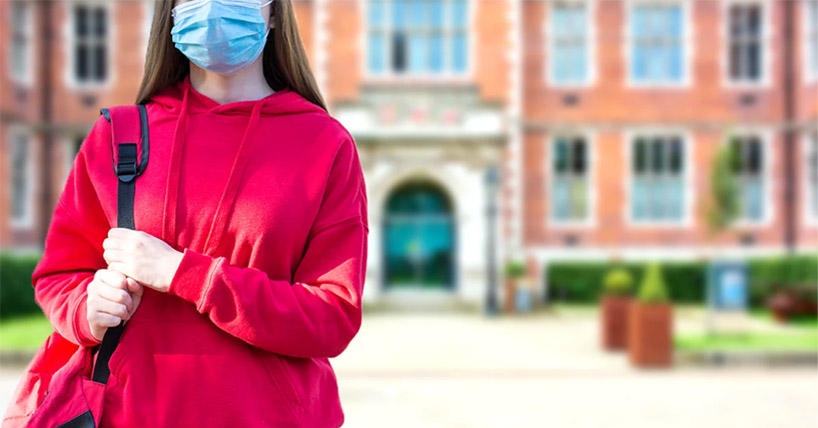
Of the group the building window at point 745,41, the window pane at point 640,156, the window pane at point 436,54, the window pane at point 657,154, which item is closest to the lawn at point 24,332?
the window pane at point 436,54

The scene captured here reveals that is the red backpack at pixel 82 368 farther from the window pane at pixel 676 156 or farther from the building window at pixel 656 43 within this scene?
the window pane at pixel 676 156

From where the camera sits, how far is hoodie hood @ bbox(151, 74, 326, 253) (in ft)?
4.86

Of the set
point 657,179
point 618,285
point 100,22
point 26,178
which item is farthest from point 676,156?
point 26,178

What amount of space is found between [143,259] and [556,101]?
55.8 ft

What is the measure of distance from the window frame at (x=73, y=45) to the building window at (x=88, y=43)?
0.11 feet

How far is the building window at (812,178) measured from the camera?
17.0 meters

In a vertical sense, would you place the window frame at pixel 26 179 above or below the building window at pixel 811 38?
below

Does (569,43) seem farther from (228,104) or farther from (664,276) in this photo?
(228,104)

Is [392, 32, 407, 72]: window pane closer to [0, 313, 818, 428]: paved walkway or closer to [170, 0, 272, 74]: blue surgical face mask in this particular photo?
[0, 313, 818, 428]: paved walkway

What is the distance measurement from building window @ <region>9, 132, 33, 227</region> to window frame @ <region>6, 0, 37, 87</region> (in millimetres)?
1257

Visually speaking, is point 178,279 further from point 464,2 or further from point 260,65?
point 464,2

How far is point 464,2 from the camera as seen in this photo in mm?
16578

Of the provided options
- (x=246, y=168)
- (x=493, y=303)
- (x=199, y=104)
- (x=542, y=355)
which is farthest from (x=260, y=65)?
(x=493, y=303)

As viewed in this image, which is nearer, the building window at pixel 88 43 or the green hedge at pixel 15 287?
the green hedge at pixel 15 287
